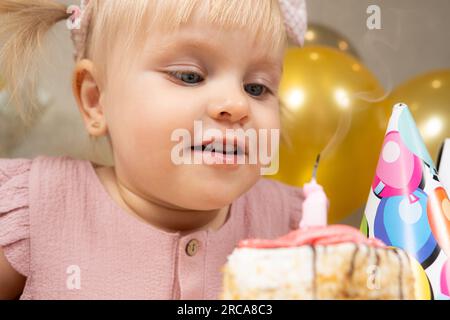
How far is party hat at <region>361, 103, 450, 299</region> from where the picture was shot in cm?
71

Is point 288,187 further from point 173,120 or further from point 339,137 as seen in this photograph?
point 173,120

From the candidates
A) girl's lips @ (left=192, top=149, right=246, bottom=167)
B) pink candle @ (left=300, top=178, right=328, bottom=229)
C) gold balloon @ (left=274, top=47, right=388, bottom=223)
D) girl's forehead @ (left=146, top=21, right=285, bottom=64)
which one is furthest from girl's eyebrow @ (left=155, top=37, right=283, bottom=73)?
gold balloon @ (left=274, top=47, right=388, bottom=223)

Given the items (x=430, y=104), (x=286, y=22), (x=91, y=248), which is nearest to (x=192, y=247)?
(x=91, y=248)

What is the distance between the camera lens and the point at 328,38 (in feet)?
4.23

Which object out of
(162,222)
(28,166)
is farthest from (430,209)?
(28,166)

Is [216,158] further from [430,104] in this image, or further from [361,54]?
[361,54]

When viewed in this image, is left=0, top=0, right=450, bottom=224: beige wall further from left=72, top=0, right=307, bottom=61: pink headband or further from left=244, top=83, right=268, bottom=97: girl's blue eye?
left=244, top=83, right=268, bottom=97: girl's blue eye

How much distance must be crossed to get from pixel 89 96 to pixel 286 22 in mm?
326

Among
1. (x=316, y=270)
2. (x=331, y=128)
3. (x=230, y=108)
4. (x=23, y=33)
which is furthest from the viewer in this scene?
(x=331, y=128)

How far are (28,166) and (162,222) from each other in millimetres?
232

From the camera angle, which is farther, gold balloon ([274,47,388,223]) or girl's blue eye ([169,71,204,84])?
gold balloon ([274,47,388,223])

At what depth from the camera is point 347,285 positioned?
1.68 feet

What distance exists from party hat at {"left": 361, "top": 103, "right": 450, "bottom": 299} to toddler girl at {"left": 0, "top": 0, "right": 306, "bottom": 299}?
0.55 ft

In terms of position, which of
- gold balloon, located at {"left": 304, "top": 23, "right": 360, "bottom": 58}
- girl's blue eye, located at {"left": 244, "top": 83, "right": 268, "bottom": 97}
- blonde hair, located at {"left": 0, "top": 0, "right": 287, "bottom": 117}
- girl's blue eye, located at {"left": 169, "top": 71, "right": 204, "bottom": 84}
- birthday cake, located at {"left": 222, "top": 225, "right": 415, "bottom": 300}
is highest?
gold balloon, located at {"left": 304, "top": 23, "right": 360, "bottom": 58}
